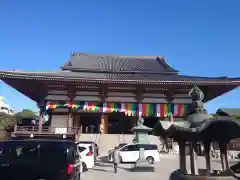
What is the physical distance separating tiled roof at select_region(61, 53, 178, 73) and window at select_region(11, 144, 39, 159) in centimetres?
2283

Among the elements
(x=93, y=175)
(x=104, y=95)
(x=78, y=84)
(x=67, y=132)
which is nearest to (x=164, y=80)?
(x=104, y=95)

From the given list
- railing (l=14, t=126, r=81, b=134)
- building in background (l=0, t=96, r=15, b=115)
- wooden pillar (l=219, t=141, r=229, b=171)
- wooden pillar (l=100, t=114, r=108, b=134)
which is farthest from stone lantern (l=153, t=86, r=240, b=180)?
building in background (l=0, t=96, r=15, b=115)

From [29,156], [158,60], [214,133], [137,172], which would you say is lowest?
[137,172]

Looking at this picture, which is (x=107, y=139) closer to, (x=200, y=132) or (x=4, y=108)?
(x=200, y=132)

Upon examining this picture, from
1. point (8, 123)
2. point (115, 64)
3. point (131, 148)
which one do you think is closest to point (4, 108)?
point (8, 123)

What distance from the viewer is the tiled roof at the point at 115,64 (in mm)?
30625

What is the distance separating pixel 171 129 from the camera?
5.55 meters

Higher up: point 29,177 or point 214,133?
point 214,133

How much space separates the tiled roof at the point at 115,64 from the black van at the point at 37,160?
74.7 ft

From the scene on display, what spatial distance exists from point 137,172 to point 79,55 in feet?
81.8

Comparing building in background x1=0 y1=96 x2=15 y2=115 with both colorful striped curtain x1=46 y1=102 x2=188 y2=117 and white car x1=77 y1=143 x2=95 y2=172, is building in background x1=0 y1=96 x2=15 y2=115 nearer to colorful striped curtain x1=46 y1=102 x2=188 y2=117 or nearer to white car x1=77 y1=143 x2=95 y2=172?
colorful striped curtain x1=46 y1=102 x2=188 y2=117

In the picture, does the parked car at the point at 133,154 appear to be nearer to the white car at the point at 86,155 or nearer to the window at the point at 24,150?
the white car at the point at 86,155

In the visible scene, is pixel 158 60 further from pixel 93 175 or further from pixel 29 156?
pixel 29 156

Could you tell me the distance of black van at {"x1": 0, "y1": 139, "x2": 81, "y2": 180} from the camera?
592cm
